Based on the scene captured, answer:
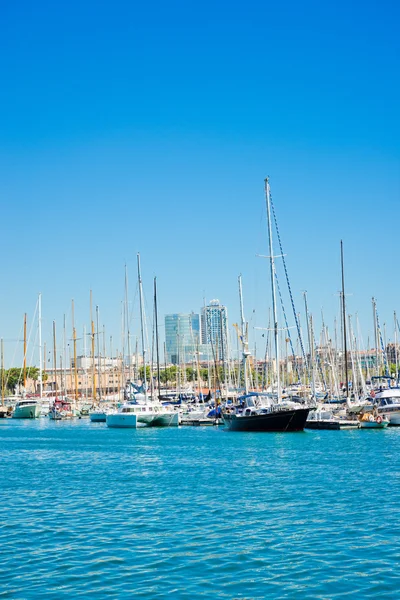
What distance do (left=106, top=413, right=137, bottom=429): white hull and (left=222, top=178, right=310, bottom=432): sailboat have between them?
12.3 m

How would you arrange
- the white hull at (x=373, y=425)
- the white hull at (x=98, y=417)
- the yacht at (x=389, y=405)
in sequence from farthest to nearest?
the white hull at (x=98, y=417)
the yacht at (x=389, y=405)
the white hull at (x=373, y=425)

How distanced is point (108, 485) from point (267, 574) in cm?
1713

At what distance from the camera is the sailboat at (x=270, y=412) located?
61844mm

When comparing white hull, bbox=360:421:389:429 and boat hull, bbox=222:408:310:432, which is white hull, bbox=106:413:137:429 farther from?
white hull, bbox=360:421:389:429

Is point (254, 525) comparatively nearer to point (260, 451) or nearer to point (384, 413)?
point (260, 451)

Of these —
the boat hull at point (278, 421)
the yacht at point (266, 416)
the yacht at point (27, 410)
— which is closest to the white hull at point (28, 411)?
the yacht at point (27, 410)

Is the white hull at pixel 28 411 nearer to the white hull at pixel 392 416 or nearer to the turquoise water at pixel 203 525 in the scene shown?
the white hull at pixel 392 416

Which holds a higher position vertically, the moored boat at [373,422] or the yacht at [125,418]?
the yacht at [125,418]

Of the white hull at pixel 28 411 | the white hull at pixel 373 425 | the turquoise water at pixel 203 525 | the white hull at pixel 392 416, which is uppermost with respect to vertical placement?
the white hull at pixel 28 411

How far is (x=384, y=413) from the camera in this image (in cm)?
6838

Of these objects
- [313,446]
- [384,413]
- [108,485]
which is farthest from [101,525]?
[384,413]

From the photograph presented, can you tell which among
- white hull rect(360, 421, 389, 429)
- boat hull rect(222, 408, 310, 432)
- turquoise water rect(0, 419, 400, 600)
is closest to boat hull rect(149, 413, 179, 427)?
boat hull rect(222, 408, 310, 432)

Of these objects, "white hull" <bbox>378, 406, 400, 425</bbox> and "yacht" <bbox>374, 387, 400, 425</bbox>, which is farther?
"yacht" <bbox>374, 387, 400, 425</bbox>

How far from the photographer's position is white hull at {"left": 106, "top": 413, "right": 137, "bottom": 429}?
78.4 m
